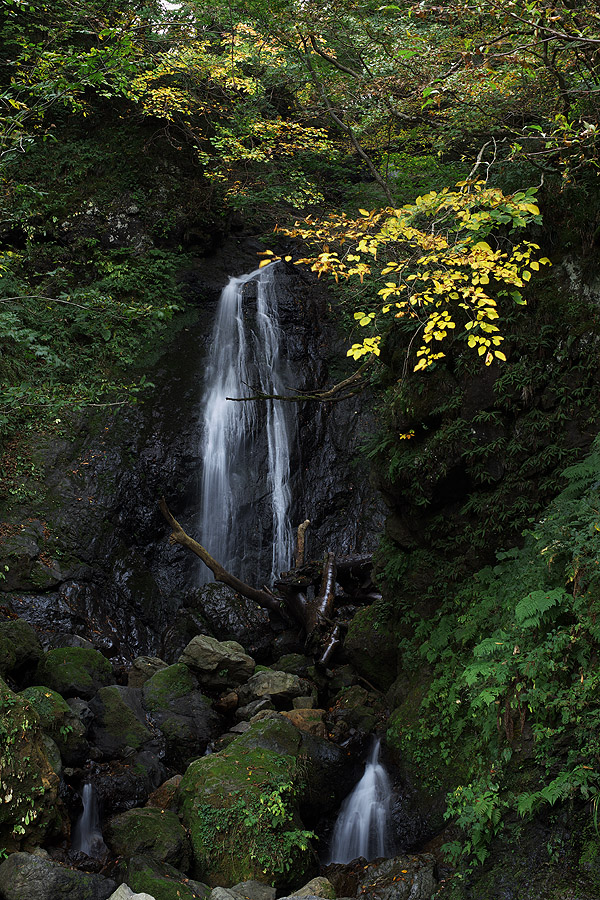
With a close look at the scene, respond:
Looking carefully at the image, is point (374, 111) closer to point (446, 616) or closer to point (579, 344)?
point (579, 344)

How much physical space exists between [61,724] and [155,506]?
20.4 feet

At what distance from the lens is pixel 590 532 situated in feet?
14.2

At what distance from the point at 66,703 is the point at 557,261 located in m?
6.92

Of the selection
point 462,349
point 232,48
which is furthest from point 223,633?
point 232,48

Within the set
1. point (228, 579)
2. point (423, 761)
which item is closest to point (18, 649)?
point (423, 761)

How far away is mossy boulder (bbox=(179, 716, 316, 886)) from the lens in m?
4.82

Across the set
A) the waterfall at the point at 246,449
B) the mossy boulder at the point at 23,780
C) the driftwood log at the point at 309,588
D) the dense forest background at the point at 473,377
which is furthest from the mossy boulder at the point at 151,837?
the waterfall at the point at 246,449

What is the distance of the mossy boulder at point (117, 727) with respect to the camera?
6.25 metres

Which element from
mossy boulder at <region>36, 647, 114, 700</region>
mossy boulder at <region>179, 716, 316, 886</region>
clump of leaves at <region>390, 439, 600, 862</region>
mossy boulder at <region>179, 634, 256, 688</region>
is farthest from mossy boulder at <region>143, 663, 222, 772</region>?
clump of leaves at <region>390, 439, 600, 862</region>

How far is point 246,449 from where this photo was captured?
42.5 feet

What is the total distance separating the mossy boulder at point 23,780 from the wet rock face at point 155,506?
12.4 ft

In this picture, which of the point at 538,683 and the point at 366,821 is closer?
the point at 538,683

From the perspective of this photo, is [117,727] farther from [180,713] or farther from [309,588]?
[309,588]

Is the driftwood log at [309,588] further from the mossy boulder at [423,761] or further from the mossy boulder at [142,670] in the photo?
the mossy boulder at [423,761]
